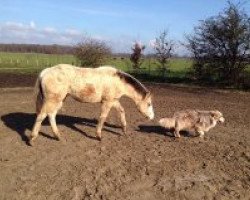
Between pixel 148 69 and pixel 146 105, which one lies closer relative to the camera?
pixel 146 105

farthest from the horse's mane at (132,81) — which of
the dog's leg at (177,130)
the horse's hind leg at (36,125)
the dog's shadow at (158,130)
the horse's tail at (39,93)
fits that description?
the horse's hind leg at (36,125)

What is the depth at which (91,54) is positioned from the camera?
40969 mm

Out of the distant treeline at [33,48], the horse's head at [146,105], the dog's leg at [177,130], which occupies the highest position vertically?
the horse's head at [146,105]

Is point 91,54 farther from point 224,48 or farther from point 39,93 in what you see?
point 39,93

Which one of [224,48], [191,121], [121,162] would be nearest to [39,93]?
[121,162]

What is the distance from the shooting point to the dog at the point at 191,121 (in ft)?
37.2

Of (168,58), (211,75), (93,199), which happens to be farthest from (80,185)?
(168,58)

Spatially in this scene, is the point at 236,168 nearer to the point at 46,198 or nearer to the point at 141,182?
the point at 141,182

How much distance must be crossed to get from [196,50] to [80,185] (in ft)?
71.7

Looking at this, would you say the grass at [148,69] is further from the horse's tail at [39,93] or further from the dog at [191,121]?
the horse's tail at [39,93]

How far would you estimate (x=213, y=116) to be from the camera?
11.6 m

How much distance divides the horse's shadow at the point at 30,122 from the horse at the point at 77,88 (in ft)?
2.92

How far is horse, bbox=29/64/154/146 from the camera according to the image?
10750 millimetres

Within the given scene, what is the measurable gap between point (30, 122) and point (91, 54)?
91.8ft
